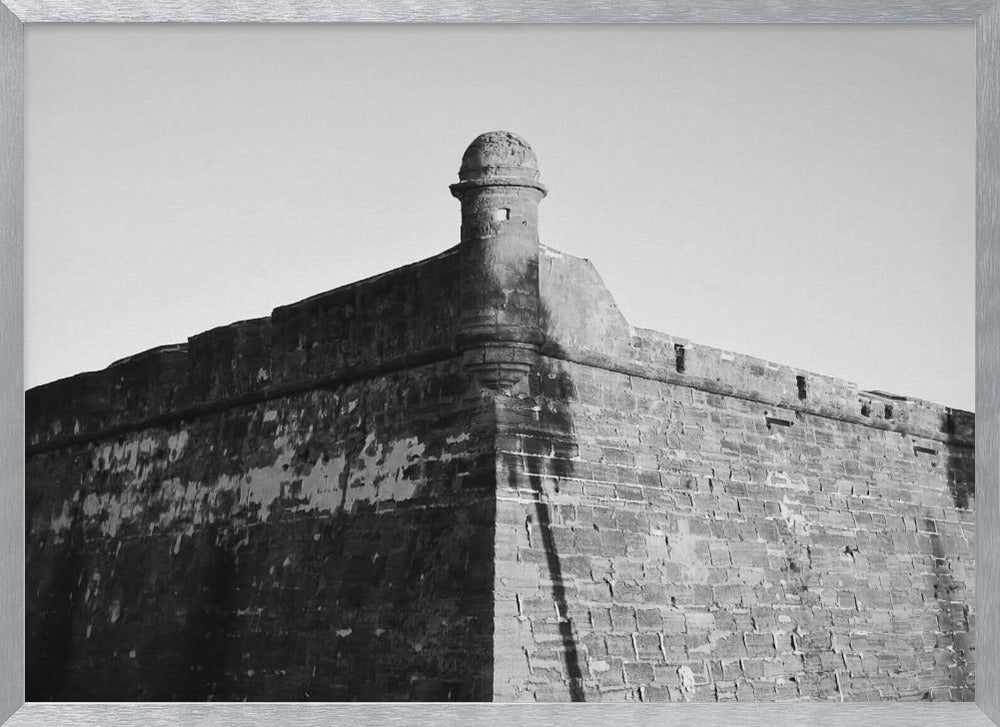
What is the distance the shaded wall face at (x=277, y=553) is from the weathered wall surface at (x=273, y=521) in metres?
0.01

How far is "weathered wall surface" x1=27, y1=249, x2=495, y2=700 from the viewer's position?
841 cm

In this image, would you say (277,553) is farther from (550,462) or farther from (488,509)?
(550,462)

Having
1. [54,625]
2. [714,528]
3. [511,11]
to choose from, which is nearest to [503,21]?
→ [511,11]

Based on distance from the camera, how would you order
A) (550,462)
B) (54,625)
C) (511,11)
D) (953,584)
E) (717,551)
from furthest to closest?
(953,584) < (54,625) < (717,551) < (550,462) < (511,11)

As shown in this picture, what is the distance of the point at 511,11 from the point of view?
7.02 meters

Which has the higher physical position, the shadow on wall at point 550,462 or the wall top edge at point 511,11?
the wall top edge at point 511,11

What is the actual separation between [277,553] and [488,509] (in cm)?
175

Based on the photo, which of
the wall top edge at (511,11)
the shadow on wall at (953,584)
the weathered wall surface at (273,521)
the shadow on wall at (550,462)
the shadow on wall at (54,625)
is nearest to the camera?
the wall top edge at (511,11)

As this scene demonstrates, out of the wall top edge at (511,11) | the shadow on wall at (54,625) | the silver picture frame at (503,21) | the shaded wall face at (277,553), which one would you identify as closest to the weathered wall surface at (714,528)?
the shaded wall face at (277,553)

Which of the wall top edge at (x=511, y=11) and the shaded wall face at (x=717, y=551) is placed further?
the shaded wall face at (x=717, y=551)

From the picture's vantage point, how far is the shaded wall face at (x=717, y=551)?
833 cm

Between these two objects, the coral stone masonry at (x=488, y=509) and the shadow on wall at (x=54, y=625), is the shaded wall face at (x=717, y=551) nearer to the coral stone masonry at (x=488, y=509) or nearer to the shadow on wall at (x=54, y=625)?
the coral stone masonry at (x=488, y=509)

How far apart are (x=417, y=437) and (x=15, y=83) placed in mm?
2803

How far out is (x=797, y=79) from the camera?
7609 millimetres
